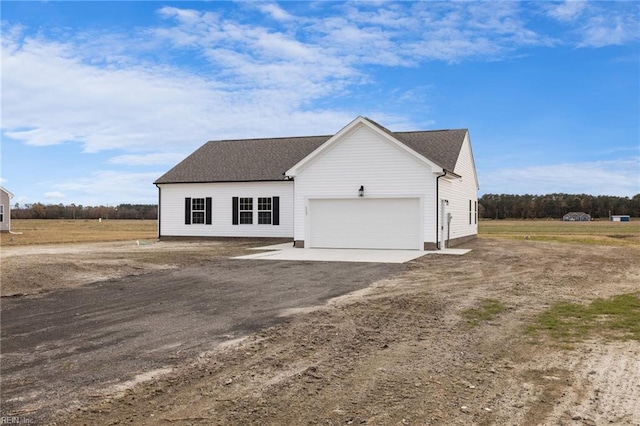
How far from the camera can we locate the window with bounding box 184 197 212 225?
95.2ft

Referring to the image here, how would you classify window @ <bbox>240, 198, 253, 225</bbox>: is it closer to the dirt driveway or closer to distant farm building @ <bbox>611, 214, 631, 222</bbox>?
the dirt driveway

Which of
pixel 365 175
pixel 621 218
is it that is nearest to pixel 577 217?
pixel 621 218

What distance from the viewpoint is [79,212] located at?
314ft

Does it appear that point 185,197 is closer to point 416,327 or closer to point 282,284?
point 282,284

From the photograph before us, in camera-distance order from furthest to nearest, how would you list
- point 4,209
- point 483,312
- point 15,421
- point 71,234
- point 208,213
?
point 4,209 < point 71,234 < point 208,213 < point 483,312 < point 15,421

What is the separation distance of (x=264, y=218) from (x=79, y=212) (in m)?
78.3

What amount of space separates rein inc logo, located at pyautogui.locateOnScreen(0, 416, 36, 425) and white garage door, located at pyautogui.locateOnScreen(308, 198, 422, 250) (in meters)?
18.7

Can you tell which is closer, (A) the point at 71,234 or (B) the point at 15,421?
(B) the point at 15,421

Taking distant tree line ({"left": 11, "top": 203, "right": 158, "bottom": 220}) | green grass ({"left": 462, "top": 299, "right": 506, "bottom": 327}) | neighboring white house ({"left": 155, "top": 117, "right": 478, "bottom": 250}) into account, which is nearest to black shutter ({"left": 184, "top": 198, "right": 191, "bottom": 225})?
neighboring white house ({"left": 155, "top": 117, "right": 478, "bottom": 250})

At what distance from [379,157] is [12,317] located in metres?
16.0

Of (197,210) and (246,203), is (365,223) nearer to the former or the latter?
(246,203)

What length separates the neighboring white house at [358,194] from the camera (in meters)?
21.9

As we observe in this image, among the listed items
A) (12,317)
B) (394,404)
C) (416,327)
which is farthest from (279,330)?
(12,317)

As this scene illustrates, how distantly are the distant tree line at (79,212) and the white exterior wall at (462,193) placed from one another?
7873 cm
